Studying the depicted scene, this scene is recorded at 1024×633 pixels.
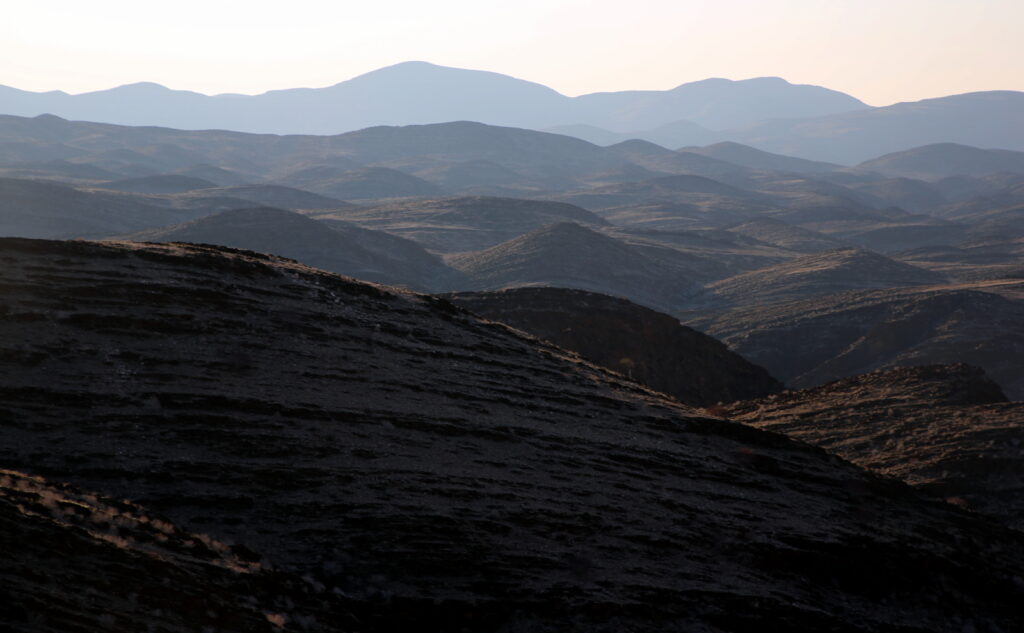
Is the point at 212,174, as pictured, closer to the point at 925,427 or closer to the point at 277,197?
the point at 277,197

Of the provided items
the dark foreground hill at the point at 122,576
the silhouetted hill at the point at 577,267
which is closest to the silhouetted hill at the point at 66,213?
the silhouetted hill at the point at 577,267

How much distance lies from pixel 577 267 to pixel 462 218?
4165cm

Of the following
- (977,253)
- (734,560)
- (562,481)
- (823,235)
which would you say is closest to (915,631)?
(734,560)

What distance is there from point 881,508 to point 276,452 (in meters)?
12.1

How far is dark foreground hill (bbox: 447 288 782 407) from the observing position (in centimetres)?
3919

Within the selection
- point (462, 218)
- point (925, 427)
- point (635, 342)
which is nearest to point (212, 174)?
point (462, 218)

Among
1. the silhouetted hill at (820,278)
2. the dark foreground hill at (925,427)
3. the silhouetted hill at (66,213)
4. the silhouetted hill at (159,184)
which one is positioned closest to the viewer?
the dark foreground hill at (925,427)

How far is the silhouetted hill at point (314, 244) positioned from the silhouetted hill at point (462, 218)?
17177 mm

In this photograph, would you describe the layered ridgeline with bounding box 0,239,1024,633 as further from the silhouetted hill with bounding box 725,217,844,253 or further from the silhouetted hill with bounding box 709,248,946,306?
the silhouetted hill with bounding box 725,217,844,253

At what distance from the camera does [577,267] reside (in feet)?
308

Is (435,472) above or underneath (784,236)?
underneath

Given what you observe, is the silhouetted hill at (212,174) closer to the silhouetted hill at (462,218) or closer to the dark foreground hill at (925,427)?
the silhouetted hill at (462,218)

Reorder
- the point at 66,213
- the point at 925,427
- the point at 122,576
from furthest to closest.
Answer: the point at 66,213, the point at 925,427, the point at 122,576

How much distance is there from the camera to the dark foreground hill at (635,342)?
39188 millimetres
